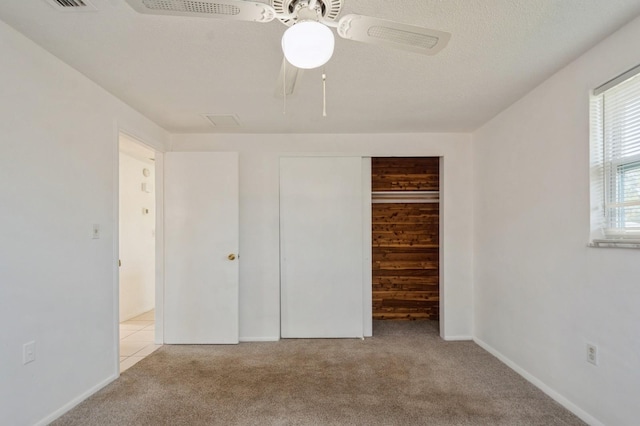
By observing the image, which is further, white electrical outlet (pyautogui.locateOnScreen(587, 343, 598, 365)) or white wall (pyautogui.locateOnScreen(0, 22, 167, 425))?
white electrical outlet (pyautogui.locateOnScreen(587, 343, 598, 365))

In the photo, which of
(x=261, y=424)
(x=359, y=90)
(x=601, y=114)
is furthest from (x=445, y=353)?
(x=359, y=90)

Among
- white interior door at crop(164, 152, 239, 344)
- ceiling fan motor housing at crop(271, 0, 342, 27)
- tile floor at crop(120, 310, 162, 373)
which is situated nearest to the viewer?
ceiling fan motor housing at crop(271, 0, 342, 27)

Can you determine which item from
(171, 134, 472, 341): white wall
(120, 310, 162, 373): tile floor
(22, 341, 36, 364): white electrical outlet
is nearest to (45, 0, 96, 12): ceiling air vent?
(22, 341, 36, 364): white electrical outlet

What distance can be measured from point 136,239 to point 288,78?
406 cm

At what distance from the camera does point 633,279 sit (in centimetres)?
175

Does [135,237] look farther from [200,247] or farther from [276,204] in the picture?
[276,204]

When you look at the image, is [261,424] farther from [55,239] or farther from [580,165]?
[580,165]

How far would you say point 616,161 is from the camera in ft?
6.32

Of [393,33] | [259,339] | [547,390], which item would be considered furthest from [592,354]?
[259,339]

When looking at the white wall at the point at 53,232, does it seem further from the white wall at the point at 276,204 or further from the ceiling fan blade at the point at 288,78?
the ceiling fan blade at the point at 288,78

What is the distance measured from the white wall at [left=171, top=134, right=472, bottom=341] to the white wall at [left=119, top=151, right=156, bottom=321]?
4.55 feet

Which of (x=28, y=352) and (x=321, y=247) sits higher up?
(x=321, y=247)

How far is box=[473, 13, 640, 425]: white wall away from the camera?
182 centimetres

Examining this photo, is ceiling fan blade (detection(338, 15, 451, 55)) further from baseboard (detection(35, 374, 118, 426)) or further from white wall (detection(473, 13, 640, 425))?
baseboard (detection(35, 374, 118, 426))
